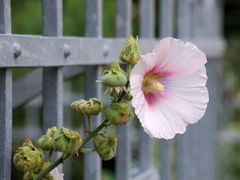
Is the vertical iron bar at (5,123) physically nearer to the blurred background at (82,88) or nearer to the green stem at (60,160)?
the green stem at (60,160)

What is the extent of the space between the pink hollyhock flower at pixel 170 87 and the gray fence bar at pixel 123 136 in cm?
73

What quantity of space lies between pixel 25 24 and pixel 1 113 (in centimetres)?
303

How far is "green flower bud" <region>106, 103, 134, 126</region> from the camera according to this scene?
104cm

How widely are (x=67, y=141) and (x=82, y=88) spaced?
3.92m

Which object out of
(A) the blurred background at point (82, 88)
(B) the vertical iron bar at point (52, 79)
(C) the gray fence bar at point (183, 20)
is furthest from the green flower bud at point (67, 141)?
(C) the gray fence bar at point (183, 20)

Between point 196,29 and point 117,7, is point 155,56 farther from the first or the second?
point 196,29

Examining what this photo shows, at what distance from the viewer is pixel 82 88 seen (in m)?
4.98

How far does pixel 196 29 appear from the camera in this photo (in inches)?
131

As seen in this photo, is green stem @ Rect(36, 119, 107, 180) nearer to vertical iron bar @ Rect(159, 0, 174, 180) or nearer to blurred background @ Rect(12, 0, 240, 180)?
blurred background @ Rect(12, 0, 240, 180)

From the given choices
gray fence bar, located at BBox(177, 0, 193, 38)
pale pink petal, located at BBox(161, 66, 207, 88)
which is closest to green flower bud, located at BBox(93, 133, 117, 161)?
pale pink petal, located at BBox(161, 66, 207, 88)

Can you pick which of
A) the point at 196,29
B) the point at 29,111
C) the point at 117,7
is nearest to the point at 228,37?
the point at 29,111

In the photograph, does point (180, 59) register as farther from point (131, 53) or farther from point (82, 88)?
point (82, 88)

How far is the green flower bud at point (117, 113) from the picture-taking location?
1045 mm

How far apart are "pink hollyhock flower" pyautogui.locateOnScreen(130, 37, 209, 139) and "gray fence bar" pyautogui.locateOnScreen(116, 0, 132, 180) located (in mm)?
729
